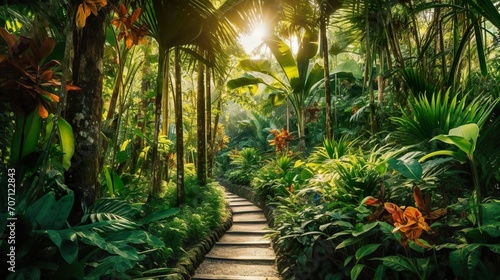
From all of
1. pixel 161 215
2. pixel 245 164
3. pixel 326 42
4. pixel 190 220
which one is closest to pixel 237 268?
pixel 190 220

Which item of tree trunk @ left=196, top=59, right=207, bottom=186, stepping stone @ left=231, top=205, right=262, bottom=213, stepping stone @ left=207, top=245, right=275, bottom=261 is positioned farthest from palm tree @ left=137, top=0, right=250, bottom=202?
stepping stone @ left=231, top=205, right=262, bottom=213

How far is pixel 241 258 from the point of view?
4.15m

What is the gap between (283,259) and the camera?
139 inches

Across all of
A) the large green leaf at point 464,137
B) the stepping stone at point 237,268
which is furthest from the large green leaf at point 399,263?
the stepping stone at point 237,268

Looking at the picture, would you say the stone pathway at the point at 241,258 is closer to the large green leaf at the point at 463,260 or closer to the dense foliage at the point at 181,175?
the dense foliage at the point at 181,175

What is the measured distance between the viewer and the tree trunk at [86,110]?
2.18m

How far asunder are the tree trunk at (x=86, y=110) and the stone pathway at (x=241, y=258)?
181 centimetres

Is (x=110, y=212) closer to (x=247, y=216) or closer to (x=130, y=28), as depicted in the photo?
(x=130, y=28)

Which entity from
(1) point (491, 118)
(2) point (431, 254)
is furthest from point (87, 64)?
(1) point (491, 118)

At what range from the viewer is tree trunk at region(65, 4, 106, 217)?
86.0 inches

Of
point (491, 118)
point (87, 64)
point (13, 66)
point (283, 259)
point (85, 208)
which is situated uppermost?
point (87, 64)

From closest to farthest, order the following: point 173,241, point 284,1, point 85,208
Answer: point 85,208 < point 173,241 < point 284,1

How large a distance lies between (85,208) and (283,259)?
7.14ft

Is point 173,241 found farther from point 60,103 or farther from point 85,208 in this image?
point 60,103
